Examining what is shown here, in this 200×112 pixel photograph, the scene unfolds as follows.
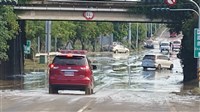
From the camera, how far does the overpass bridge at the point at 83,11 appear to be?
48.5 m

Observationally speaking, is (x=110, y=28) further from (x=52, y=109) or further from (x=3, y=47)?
(x=52, y=109)

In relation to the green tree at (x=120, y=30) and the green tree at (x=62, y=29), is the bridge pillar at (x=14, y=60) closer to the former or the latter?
the green tree at (x=62, y=29)

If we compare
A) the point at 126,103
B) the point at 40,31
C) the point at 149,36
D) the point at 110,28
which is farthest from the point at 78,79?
the point at 149,36

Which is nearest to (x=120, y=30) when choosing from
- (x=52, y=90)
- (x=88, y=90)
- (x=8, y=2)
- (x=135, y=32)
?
(x=135, y=32)

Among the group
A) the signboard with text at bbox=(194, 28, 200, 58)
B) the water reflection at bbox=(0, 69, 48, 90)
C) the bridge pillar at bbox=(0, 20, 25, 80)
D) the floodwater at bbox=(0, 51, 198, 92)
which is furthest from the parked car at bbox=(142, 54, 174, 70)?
the signboard with text at bbox=(194, 28, 200, 58)

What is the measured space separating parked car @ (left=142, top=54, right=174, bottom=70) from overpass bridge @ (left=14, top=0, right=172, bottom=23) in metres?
15.0

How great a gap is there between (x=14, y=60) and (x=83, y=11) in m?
8.09

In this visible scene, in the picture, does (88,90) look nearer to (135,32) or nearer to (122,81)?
(122,81)

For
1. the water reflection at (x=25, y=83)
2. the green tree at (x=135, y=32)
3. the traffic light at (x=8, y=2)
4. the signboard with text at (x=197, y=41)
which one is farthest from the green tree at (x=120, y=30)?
the signboard with text at (x=197, y=41)

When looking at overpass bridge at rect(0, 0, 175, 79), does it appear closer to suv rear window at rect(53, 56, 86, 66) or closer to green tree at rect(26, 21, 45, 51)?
green tree at rect(26, 21, 45, 51)

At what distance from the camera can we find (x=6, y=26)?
45219mm

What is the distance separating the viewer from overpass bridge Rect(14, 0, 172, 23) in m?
48.5

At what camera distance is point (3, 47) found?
42188 mm

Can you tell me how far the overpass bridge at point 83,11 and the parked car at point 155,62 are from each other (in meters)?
15.0
